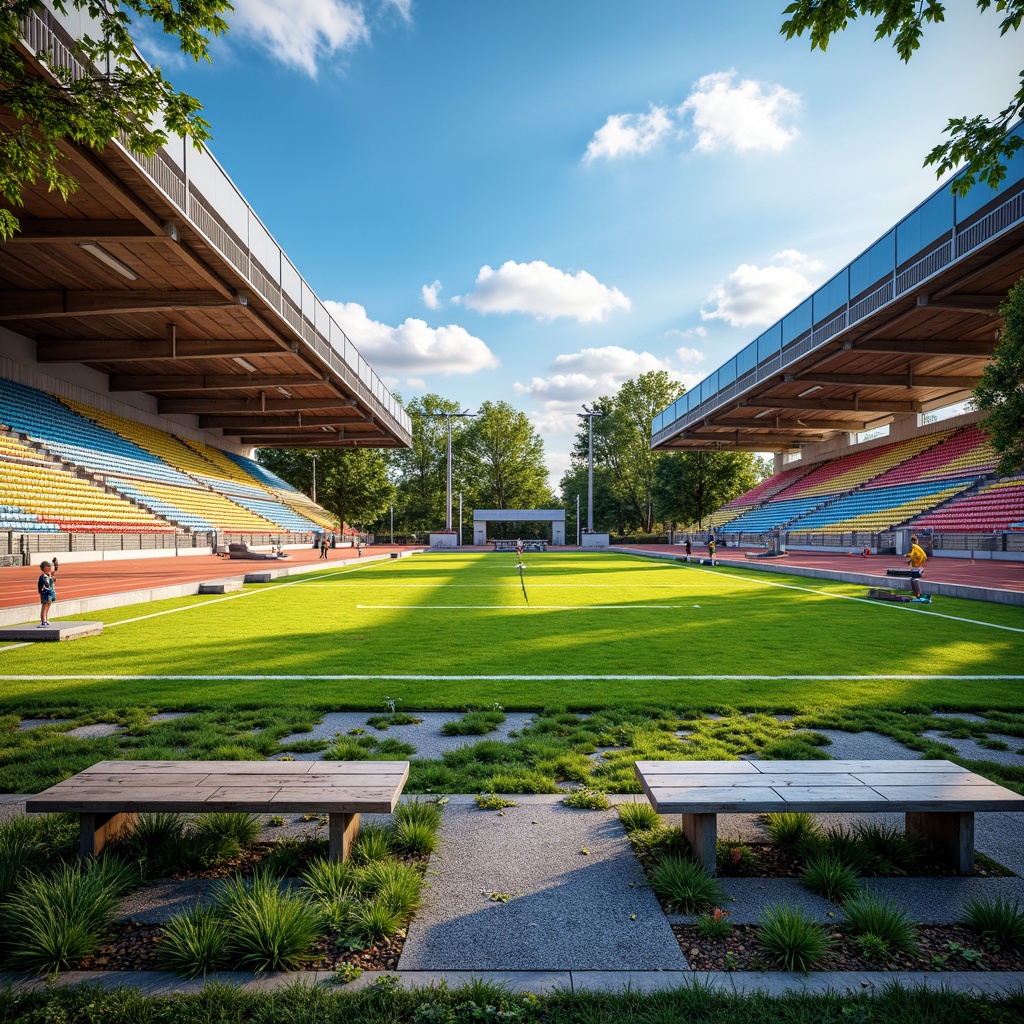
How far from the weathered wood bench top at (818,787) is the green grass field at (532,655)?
2.56 meters

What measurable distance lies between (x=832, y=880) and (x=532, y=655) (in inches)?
228

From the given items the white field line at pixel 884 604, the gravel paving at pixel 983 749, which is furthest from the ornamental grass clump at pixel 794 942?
the white field line at pixel 884 604

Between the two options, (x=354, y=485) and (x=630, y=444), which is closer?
(x=354, y=485)

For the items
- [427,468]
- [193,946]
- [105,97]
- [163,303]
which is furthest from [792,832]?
[427,468]

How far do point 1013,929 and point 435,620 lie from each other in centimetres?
998

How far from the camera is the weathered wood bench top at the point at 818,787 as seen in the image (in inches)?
122

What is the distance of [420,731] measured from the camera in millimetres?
5496

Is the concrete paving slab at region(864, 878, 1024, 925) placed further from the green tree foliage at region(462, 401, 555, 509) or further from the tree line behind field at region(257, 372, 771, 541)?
the green tree foliage at region(462, 401, 555, 509)

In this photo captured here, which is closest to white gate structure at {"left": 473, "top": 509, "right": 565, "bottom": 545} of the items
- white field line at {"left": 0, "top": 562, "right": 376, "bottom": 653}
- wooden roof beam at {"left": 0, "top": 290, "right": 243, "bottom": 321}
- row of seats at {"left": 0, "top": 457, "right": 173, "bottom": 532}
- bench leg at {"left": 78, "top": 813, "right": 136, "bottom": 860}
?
row of seats at {"left": 0, "top": 457, "right": 173, "bottom": 532}

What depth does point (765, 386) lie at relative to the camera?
3788 centimetres

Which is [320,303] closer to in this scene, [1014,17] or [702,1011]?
[1014,17]

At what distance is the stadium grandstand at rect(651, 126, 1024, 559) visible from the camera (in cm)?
2184

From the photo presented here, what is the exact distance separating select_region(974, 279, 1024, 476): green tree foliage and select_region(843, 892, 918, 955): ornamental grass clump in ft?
61.1

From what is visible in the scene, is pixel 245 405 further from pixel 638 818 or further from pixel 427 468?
pixel 427 468
